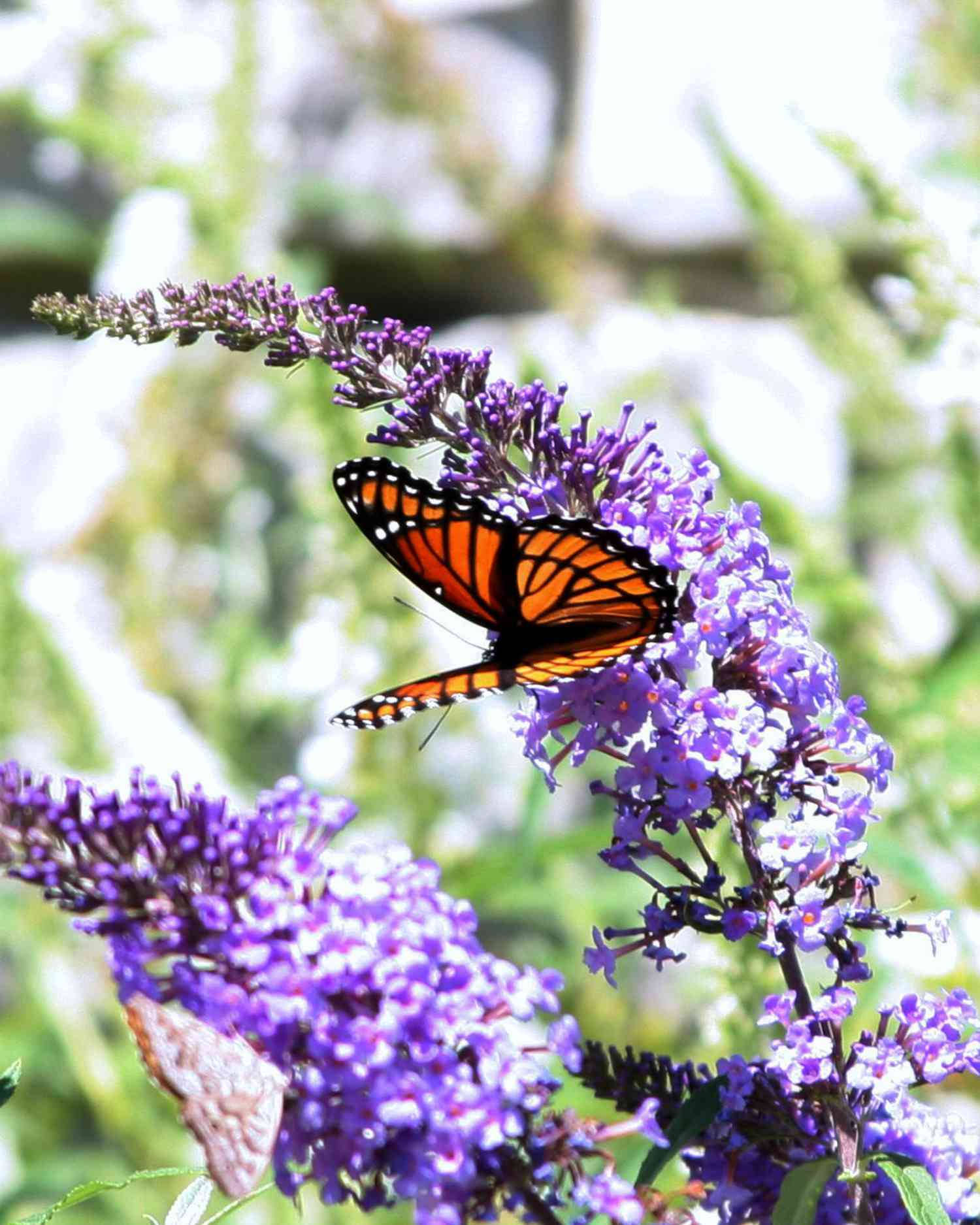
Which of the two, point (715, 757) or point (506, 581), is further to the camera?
point (506, 581)

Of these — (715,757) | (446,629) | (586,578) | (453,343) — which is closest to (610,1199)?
(715,757)

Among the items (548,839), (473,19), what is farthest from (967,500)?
(473,19)

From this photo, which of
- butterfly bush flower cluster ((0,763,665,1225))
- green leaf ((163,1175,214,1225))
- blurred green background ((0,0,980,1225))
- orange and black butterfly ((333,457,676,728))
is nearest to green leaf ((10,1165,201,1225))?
green leaf ((163,1175,214,1225))

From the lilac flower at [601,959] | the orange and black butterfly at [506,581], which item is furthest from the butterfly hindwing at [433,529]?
the lilac flower at [601,959]

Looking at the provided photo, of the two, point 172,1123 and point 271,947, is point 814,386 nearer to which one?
point 172,1123

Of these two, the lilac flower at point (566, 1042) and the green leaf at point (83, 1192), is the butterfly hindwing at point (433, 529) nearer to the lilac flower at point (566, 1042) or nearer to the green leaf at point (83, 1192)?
the lilac flower at point (566, 1042)

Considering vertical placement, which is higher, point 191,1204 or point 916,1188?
point 916,1188

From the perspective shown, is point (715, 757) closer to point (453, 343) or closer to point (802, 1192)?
point (802, 1192)
